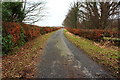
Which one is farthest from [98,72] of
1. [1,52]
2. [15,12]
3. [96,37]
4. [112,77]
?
[15,12]

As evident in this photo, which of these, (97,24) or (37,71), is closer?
(37,71)

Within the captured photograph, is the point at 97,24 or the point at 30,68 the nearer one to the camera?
the point at 30,68

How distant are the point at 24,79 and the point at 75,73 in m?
1.91

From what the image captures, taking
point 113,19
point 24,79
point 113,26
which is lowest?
point 24,79

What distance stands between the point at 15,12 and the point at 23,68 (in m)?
7.17

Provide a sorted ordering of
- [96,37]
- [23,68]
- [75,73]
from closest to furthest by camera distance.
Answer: [75,73] → [23,68] → [96,37]

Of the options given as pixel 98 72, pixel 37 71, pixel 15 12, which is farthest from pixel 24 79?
pixel 15 12

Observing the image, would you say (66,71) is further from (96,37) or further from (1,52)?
(96,37)

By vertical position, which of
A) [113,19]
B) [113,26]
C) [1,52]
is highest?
[113,19]

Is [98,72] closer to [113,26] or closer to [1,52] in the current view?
[1,52]

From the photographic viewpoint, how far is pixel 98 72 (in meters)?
3.84

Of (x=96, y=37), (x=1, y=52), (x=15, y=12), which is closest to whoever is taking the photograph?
(x=1, y=52)

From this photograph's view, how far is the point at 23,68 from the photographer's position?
4.14m

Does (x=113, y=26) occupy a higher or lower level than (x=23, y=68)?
higher
